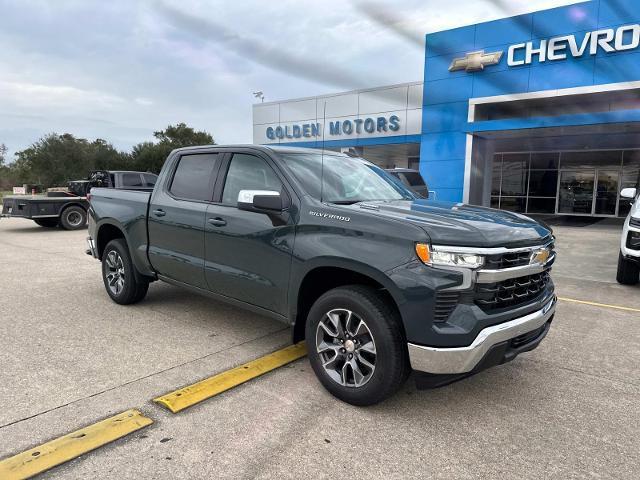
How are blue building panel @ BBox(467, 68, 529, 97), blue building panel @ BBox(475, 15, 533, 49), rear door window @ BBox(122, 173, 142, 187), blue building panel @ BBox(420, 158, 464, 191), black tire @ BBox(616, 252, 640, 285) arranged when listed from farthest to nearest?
blue building panel @ BBox(420, 158, 464, 191) < blue building panel @ BBox(475, 15, 533, 49) < blue building panel @ BBox(467, 68, 529, 97) < rear door window @ BBox(122, 173, 142, 187) < black tire @ BBox(616, 252, 640, 285)

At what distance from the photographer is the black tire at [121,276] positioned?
211 inches

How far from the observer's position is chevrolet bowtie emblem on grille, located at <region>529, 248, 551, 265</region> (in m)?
3.22

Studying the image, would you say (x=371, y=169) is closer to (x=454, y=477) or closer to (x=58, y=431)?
(x=454, y=477)

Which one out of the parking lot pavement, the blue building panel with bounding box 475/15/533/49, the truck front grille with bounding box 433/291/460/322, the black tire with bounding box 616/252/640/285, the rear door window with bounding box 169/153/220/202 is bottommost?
the parking lot pavement

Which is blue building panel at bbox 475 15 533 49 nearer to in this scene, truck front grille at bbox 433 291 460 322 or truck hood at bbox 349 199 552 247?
truck hood at bbox 349 199 552 247

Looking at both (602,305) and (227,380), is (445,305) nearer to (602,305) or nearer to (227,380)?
(227,380)

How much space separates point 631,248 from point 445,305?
17.8ft

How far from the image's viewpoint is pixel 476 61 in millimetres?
17875

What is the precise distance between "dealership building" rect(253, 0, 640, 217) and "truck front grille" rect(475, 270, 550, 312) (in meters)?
9.72

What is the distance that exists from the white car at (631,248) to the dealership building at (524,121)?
686 cm

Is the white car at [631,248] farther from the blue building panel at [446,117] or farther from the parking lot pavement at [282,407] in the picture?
the blue building panel at [446,117]

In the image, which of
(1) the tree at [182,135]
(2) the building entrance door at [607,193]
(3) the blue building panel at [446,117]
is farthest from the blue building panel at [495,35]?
(1) the tree at [182,135]

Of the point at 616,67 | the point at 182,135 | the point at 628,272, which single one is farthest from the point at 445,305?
the point at 182,135

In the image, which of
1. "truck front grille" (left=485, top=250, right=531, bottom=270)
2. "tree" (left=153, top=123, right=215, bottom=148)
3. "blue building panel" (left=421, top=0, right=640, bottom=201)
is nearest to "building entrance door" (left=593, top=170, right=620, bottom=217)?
"blue building panel" (left=421, top=0, right=640, bottom=201)
